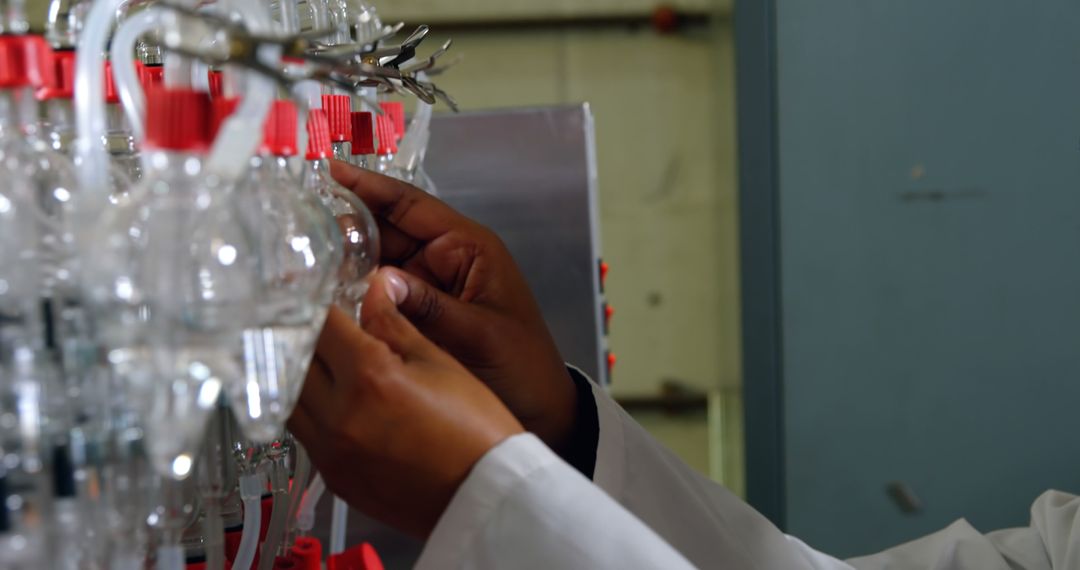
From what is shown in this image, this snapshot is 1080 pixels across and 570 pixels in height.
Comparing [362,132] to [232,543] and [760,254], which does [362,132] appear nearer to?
[232,543]

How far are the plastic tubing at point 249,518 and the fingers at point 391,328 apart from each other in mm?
216

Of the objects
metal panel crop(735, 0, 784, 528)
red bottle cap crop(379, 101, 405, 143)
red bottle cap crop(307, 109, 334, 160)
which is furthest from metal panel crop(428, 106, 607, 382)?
red bottle cap crop(307, 109, 334, 160)

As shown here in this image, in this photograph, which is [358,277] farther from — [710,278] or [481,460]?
[710,278]

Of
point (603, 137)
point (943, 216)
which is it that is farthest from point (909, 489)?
point (603, 137)

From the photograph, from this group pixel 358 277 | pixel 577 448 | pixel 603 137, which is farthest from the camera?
pixel 603 137

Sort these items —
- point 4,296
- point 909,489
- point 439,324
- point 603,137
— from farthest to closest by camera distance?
point 603,137
point 909,489
point 439,324
point 4,296

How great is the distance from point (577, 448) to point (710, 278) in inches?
82.2

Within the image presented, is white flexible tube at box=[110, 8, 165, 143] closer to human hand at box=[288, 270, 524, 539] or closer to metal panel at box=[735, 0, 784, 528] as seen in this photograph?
human hand at box=[288, 270, 524, 539]

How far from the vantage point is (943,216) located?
1953 millimetres

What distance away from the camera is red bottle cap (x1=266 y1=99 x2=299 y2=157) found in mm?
607

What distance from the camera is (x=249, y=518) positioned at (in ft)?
2.85

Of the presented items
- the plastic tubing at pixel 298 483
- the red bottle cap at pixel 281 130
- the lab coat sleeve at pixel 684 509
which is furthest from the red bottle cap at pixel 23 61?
the lab coat sleeve at pixel 684 509

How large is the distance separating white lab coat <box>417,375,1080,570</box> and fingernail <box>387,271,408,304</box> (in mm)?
221

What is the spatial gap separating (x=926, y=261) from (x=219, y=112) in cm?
172
